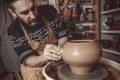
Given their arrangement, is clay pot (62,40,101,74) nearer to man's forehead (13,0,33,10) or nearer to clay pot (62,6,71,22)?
man's forehead (13,0,33,10)

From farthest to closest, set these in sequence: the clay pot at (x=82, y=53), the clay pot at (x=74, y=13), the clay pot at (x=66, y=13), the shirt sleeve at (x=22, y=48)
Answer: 1. the clay pot at (x=74, y=13)
2. the clay pot at (x=66, y=13)
3. the shirt sleeve at (x=22, y=48)
4. the clay pot at (x=82, y=53)

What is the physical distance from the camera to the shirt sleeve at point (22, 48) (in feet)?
3.67

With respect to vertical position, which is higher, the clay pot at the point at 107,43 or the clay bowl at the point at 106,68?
the clay bowl at the point at 106,68

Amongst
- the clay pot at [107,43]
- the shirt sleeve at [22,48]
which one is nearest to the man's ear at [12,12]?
the shirt sleeve at [22,48]

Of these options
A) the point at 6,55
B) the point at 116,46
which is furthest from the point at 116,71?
the point at 116,46

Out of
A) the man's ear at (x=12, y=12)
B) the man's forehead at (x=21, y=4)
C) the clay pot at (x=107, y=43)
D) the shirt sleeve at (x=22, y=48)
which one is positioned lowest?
the clay pot at (x=107, y=43)

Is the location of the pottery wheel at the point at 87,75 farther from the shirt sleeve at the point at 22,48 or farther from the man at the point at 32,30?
the shirt sleeve at the point at 22,48

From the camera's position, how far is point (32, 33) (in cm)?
127

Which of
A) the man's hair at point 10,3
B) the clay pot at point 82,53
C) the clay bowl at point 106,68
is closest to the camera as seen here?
the clay pot at point 82,53

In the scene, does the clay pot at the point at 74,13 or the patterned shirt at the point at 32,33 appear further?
the clay pot at the point at 74,13

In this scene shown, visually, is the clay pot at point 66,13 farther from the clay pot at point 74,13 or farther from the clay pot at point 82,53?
the clay pot at point 82,53

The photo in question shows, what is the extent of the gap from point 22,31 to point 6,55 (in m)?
0.36

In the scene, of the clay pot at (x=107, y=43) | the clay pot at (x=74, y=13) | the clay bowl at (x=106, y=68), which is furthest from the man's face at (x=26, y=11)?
the clay pot at (x=107, y=43)

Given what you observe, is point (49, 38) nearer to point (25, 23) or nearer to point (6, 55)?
point (25, 23)
